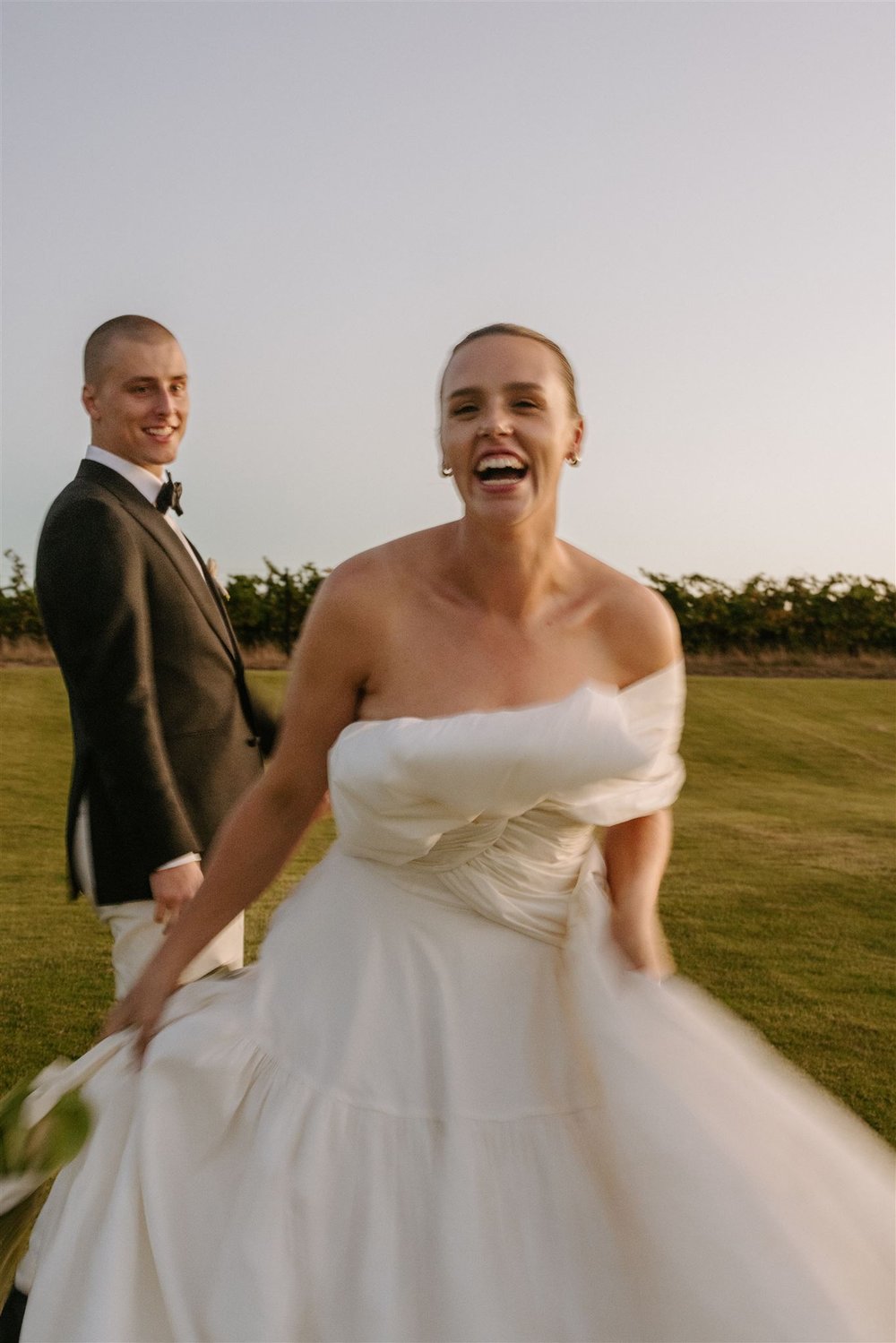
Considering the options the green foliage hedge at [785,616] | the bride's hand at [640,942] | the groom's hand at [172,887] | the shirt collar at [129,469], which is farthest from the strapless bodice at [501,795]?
the green foliage hedge at [785,616]

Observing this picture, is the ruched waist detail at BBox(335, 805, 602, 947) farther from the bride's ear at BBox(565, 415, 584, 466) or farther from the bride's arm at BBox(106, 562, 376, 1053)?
the bride's ear at BBox(565, 415, 584, 466)

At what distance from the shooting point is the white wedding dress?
2084mm

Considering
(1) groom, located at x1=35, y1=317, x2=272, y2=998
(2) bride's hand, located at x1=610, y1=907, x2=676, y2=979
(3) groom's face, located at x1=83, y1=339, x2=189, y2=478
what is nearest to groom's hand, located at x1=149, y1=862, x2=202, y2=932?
(1) groom, located at x1=35, y1=317, x2=272, y2=998

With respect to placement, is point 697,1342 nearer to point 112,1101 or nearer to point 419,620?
point 112,1101

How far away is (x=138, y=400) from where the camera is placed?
392 cm

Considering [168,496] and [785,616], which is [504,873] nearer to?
[168,496]

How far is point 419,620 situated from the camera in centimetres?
258

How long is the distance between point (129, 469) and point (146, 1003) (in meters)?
1.85

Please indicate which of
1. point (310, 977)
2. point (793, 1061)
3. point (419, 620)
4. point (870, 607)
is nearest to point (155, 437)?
point (419, 620)

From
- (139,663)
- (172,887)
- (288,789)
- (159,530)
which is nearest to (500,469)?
(288,789)

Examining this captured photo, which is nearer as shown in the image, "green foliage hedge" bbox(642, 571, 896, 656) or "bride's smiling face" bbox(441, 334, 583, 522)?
"bride's smiling face" bbox(441, 334, 583, 522)

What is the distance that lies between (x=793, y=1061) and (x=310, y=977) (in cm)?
406

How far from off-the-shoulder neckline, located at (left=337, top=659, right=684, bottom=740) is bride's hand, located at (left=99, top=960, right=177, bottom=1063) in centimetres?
61

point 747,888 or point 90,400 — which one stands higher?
point 90,400
